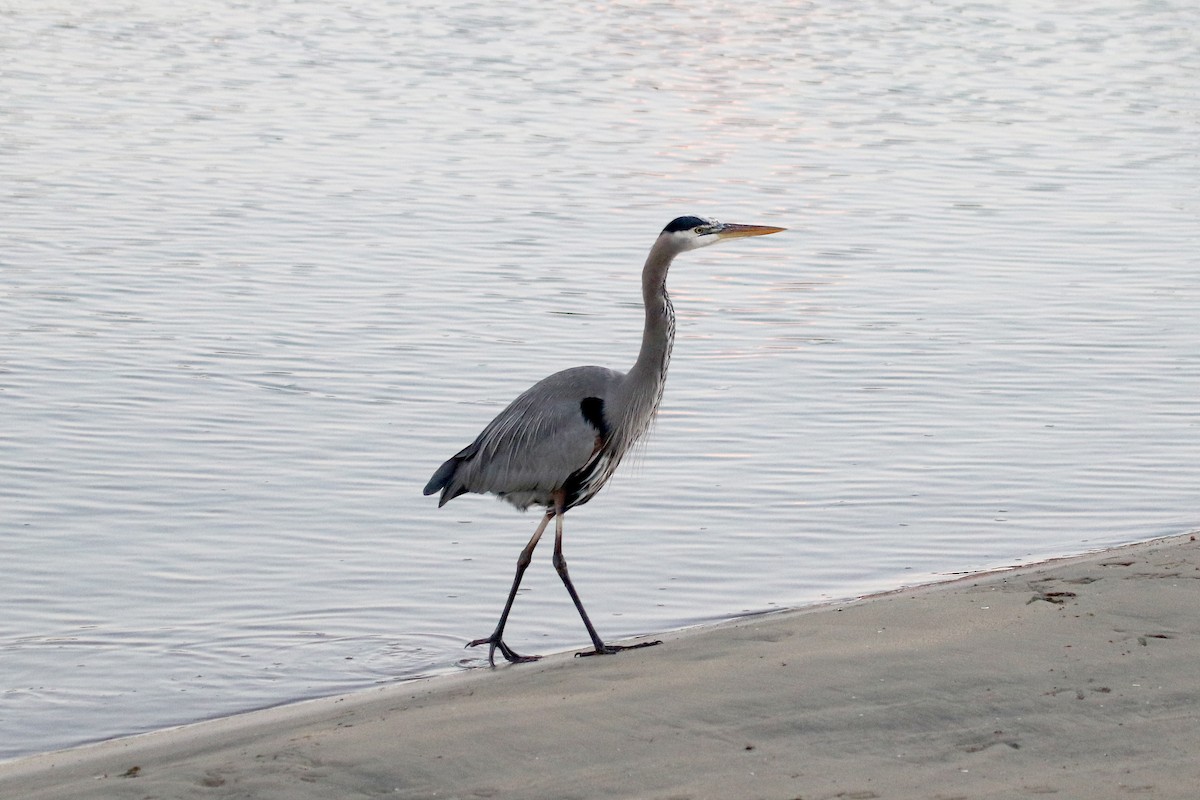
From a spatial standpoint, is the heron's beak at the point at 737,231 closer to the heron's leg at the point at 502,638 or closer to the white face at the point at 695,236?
the white face at the point at 695,236

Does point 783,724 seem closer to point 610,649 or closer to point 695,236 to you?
point 610,649

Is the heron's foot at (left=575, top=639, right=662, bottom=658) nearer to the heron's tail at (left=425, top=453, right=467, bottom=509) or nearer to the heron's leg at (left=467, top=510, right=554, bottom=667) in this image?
the heron's leg at (left=467, top=510, right=554, bottom=667)

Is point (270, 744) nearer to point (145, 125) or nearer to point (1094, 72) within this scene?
point (145, 125)

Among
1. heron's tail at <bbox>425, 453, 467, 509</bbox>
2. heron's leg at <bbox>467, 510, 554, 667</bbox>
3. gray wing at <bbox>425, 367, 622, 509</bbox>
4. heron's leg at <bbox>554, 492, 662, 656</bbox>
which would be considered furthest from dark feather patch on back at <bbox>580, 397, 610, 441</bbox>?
heron's tail at <bbox>425, 453, 467, 509</bbox>

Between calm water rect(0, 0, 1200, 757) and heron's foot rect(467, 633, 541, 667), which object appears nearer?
heron's foot rect(467, 633, 541, 667)

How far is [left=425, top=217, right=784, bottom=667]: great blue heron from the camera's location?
23.4ft

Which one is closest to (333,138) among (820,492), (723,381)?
(723,381)

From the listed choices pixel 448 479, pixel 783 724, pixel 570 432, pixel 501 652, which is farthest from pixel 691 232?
pixel 783 724

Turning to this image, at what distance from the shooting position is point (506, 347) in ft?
39.6

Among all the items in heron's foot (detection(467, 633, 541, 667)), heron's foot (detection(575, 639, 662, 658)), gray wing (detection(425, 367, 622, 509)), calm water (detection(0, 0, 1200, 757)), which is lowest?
calm water (detection(0, 0, 1200, 757))

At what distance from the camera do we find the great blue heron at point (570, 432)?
23.4 ft

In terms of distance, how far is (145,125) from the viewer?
2047 cm

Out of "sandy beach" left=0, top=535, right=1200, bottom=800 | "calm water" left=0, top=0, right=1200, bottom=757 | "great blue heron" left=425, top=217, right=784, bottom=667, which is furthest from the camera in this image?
"calm water" left=0, top=0, right=1200, bottom=757

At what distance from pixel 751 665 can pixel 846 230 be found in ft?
34.5
